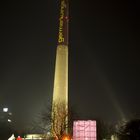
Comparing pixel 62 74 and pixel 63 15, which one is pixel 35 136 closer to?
pixel 62 74

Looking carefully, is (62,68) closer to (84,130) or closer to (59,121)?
(59,121)

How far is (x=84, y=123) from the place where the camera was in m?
48.1

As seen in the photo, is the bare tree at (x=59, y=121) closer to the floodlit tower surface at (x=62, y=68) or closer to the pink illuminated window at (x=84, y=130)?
the floodlit tower surface at (x=62, y=68)

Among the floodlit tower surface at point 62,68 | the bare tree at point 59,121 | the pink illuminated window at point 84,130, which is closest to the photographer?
the pink illuminated window at point 84,130

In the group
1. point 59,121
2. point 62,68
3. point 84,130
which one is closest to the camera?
point 84,130

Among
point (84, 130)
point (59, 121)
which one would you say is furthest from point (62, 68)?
point (84, 130)

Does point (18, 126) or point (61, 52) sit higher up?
point (61, 52)

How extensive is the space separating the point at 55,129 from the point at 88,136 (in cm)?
673

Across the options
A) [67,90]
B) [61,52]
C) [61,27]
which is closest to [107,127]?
[67,90]

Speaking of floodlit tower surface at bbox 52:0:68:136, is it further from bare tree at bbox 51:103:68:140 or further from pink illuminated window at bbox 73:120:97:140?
pink illuminated window at bbox 73:120:97:140

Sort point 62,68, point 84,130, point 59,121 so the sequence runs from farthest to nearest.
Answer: point 62,68, point 59,121, point 84,130

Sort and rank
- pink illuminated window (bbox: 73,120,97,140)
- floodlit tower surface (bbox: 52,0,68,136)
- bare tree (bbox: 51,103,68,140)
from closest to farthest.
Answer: pink illuminated window (bbox: 73,120,97,140) → bare tree (bbox: 51,103,68,140) → floodlit tower surface (bbox: 52,0,68,136)

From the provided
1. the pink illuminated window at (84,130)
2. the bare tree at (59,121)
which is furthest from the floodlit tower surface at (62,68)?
the pink illuminated window at (84,130)

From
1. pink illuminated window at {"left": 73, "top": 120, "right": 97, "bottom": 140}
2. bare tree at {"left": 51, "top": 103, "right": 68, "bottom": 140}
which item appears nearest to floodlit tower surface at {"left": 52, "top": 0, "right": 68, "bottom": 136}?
bare tree at {"left": 51, "top": 103, "right": 68, "bottom": 140}
